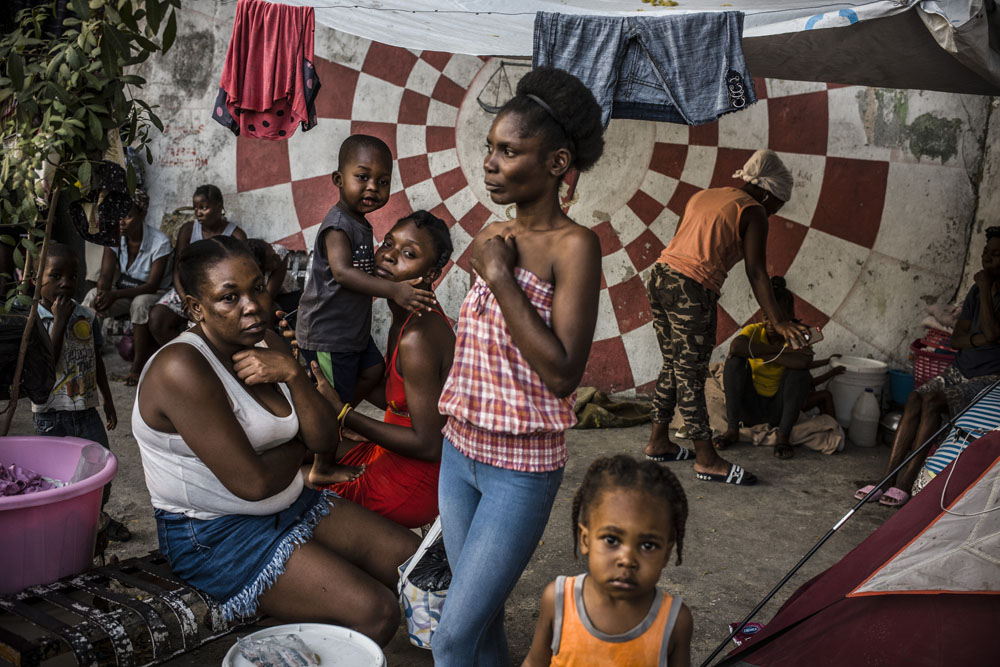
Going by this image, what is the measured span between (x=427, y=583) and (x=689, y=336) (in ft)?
8.25

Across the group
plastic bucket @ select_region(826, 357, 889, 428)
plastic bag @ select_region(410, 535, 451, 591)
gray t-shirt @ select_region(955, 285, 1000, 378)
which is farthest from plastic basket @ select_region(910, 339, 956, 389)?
plastic bag @ select_region(410, 535, 451, 591)

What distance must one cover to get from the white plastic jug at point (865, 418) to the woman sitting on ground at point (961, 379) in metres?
0.68

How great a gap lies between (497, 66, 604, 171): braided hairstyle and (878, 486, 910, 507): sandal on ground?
9.78 ft

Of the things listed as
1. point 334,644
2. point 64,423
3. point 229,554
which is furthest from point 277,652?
point 64,423

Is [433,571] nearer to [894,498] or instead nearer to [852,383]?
[894,498]

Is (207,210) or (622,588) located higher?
(207,210)

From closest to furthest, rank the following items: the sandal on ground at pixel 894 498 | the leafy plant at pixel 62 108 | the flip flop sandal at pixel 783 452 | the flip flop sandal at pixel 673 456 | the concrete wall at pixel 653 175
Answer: the leafy plant at pixel 62 108 < the sandal on ground at pixel 894 498 < the flip flop sandal at pixel 673 456 < the flip flop sandal at pixel 783 452 < the concrete wall at pixel 653 175

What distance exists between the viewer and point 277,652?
1881mm

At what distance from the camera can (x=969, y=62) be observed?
311 centimetres

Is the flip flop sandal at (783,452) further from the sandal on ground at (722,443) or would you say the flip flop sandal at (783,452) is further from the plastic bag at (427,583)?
the plastic bag at (427,583)

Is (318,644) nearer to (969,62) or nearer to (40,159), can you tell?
(40,159)

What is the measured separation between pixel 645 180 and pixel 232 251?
11.9 ft

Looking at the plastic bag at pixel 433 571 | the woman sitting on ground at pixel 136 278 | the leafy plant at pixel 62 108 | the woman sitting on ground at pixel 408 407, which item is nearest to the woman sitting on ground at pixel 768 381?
the woman sitting on ground at pixel 408 407

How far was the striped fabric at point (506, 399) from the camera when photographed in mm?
1718
